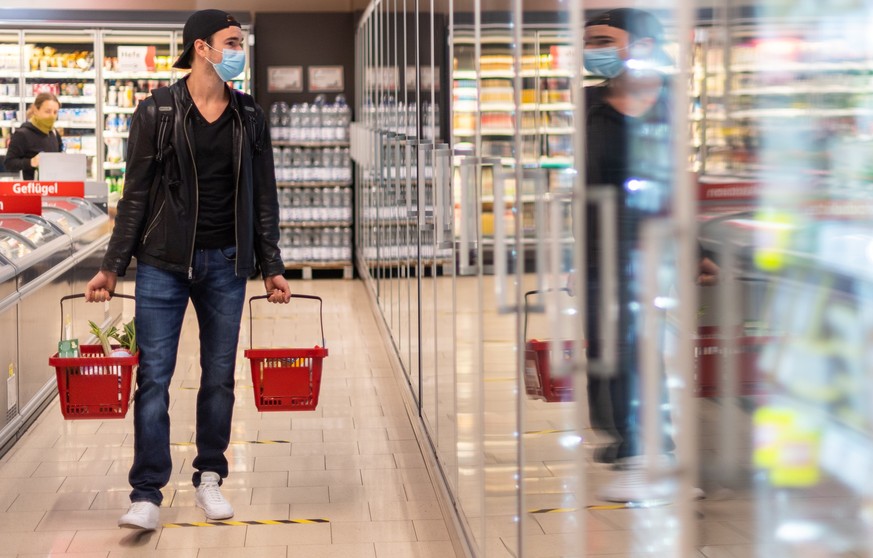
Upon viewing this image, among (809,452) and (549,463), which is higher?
(809,452)

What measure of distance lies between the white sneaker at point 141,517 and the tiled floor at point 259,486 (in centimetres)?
5

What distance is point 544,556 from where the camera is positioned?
2383 millimetres

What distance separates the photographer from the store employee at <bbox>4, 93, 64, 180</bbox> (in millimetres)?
8883

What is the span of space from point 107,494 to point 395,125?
2866 mm

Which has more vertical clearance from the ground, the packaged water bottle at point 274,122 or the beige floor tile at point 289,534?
the packaged water bottle at point 274,122

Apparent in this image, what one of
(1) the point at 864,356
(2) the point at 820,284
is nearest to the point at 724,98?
(2) the point at 820,284

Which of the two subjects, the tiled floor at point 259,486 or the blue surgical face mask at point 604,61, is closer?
the blue surgical face mask at point 604,61

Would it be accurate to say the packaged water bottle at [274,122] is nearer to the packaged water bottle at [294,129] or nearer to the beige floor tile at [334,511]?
the packaged water bottle at [294,129]

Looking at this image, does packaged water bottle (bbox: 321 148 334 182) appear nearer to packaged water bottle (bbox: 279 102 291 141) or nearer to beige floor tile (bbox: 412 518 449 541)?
packaged water bottle (bbox: 279 102 291 141)

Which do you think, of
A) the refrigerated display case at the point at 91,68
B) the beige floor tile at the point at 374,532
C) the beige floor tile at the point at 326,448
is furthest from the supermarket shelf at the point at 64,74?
the beige floor tile at the point at 374,532

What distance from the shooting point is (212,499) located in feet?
13.2

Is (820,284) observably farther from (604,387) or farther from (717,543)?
(604,387)

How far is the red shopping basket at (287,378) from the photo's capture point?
14.1ft

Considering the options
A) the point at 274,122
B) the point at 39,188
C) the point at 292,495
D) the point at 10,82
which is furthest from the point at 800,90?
the point at 10,82
